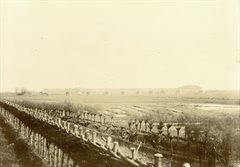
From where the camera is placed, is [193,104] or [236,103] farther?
[193,104]

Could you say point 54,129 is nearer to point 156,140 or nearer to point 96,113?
point 96,113

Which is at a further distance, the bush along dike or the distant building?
the distant building

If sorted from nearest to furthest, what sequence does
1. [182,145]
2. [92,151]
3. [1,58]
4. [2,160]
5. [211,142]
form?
[92,151], [1,58], [2,160], [211,142], [182,145]

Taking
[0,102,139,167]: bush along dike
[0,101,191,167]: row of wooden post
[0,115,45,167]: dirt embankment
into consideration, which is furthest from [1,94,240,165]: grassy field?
[0,115,45,167]: dirt embankment

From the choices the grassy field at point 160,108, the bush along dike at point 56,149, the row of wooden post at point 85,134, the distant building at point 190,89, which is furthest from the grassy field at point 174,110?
the bush along dike at point 56,149

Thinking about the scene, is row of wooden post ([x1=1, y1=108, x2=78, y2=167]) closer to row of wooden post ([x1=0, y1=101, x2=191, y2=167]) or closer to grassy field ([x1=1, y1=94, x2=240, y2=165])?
row of wooden post ([x1=0, y1=101, x2=191, y2=167])

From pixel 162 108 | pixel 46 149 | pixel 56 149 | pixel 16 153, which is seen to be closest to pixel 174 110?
pixel 162 108

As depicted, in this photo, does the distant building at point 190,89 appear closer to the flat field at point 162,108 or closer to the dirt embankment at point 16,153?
the flat field at point 162,108

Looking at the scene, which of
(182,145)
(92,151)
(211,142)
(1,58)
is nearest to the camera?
(92,151)

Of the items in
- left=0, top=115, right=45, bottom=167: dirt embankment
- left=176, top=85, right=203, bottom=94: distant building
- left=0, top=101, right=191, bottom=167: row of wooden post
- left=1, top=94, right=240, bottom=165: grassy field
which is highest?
left=176, top=85, right=203, bottom=94: distant building

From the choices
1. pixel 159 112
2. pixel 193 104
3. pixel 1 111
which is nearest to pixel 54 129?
pixel 159 112

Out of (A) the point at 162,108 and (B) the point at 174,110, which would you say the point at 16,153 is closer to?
(A) the point at 162,108
